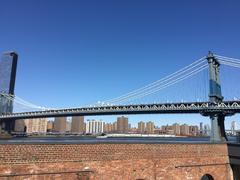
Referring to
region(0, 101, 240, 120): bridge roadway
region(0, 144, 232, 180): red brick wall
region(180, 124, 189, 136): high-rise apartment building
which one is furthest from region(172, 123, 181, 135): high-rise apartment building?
region(0, 144, 232, 180): red brick wall

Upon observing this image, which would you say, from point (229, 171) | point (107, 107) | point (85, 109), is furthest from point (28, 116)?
point (229, 171)

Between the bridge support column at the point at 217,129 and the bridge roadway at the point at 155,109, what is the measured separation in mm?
847

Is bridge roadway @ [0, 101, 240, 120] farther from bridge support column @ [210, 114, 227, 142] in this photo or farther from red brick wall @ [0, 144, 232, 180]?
red brick wall @ [0, 144, 232, 180]

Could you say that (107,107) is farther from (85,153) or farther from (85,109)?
(85,153)

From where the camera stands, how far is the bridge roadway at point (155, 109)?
120 ft

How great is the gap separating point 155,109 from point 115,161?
34.4 m

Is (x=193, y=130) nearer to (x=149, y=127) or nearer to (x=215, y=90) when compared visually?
(x=149, y=127)

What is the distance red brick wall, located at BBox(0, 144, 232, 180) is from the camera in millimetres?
9148

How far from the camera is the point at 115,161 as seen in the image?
10922 millimetres

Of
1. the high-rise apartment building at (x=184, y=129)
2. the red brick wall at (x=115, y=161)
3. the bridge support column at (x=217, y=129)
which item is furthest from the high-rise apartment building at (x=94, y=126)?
the red brick wall at (x=115, y=161)

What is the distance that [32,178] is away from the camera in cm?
916

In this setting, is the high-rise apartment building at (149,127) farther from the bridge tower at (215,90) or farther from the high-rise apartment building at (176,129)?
the bridge tower at (215,90)

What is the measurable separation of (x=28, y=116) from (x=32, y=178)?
4972 cm

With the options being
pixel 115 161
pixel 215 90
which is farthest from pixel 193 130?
pixel 115 161
